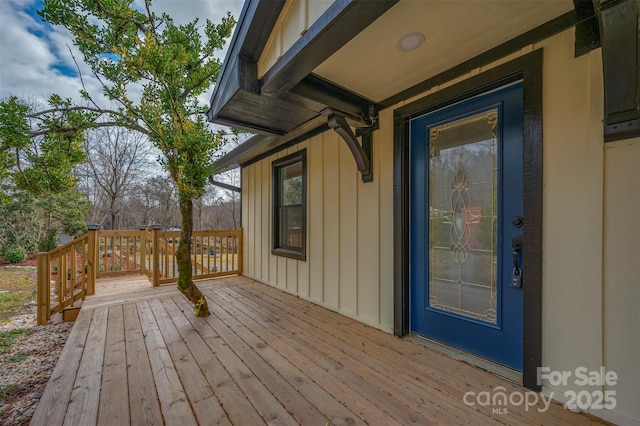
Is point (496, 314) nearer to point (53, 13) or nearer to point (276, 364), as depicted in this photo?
point (276, 364)

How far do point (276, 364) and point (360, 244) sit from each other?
1422mm

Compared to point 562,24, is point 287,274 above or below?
below

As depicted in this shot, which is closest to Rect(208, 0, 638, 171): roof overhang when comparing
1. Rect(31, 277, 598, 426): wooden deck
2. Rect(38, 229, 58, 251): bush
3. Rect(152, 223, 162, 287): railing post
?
Rect(31, 277, 598, 426): wooden deck

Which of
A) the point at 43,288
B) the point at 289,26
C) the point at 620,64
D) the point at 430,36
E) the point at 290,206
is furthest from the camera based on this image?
the point at 290,206

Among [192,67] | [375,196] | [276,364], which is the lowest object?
[276,364]

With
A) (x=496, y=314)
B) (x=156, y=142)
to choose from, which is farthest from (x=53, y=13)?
Result: (x=496, y=314)

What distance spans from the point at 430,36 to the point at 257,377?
248cm

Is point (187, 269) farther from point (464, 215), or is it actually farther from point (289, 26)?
point (464, 215)

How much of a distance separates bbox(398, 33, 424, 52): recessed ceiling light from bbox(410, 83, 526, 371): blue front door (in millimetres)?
675

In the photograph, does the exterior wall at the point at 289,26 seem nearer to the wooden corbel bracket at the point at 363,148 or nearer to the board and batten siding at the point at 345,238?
the wooden corbel bracket at the point at 363,148

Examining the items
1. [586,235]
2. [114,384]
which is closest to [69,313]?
[114,384]

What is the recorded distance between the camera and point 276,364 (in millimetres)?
1928

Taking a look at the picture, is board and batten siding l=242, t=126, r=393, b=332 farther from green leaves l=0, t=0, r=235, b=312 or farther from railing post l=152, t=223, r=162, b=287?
railing post l=152, t=223, r=162, b=287

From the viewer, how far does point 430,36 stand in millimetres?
1580
